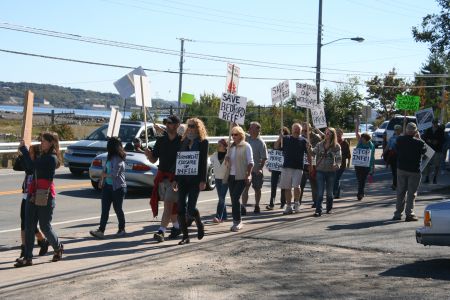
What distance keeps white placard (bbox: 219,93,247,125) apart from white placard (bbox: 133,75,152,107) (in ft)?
4.63

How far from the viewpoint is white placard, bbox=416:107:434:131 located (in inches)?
848

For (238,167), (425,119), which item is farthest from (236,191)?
(425,119)

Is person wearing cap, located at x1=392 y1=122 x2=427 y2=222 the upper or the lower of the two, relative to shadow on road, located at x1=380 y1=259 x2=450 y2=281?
upper

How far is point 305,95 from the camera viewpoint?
17.4 m

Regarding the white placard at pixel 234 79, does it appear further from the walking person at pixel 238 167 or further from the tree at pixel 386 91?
the tree at pixel 386 91

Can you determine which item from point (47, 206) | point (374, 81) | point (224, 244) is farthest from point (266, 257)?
point (374, 81)

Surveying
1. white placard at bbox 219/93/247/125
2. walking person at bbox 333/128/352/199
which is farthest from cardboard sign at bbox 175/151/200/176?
walking person at bbox 333/128/352/199

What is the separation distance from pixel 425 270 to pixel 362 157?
347 inches

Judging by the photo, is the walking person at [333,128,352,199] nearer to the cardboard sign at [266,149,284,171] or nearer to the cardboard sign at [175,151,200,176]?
the cardboard sign at [266,149,284,171]

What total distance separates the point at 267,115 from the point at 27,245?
3759 cm

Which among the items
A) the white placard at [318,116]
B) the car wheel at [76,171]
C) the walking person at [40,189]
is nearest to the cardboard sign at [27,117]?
the walking person at [40,189]

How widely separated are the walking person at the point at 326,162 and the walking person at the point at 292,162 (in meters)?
0.33

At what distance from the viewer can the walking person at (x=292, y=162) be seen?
47.3 ft

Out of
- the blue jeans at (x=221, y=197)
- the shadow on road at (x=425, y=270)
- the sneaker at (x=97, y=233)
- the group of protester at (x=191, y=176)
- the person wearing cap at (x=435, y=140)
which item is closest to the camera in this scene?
the shadow on road at (x=425, y=270)
